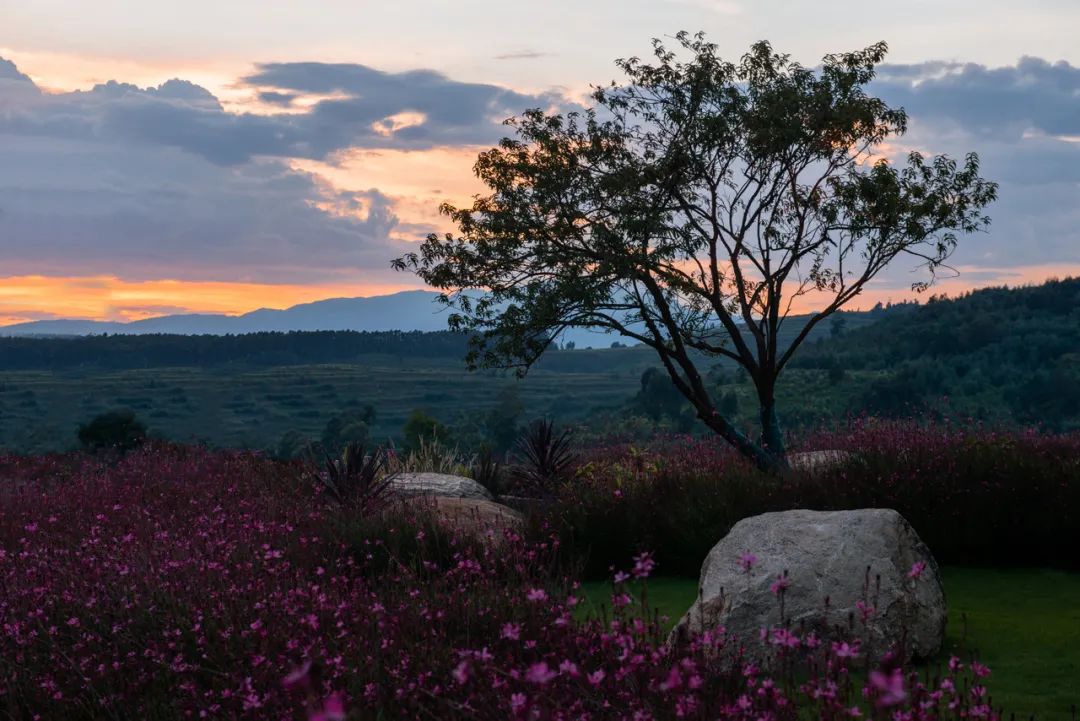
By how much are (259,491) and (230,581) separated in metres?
8.43

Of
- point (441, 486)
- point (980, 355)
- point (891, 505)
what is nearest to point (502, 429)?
point (980, 355)

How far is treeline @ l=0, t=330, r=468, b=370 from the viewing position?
115938mm

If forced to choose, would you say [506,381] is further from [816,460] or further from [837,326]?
[816,460]

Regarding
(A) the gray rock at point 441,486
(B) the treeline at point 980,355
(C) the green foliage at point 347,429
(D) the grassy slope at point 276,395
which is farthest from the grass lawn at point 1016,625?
(D) the grassy slope at point 276,395

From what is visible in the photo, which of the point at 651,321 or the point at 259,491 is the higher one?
the point at 651,321

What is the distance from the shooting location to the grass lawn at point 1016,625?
645cm

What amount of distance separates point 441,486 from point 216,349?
365ft

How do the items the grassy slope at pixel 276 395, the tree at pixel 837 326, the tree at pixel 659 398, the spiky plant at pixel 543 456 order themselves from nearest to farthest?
the spiky plant at pixel 543 456
the tree at pixel 659 398
the tree at pixel 837 326
the grassy slope at pixel 276 395

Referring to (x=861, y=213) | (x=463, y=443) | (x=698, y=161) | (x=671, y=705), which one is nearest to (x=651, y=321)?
(x=698, y=161)

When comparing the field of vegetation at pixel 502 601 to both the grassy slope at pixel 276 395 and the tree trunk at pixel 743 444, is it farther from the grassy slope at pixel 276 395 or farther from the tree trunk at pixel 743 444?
the grassy slope at pixel 276 395

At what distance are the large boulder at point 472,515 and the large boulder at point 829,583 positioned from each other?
3.22 m

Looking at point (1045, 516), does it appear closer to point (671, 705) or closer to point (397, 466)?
point (671, 705)

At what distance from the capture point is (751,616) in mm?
→ 6984

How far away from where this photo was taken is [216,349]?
396ft
